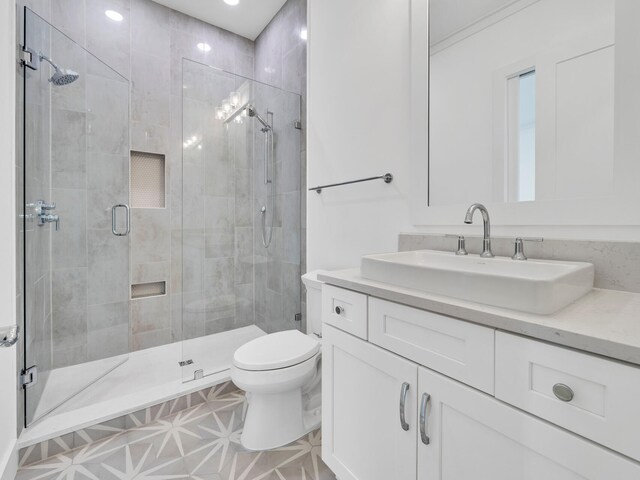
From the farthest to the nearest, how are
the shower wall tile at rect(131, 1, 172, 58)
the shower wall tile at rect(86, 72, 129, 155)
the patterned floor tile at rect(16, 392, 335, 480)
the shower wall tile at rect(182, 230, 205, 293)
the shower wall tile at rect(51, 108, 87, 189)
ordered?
the shower wall tile at rect(131, 1, 172, 58)
the shower wall tile at rect(182, 230, 205, 293)
the shower wall tile at rect(86, 72, 129, 155)
the shower wall tile at rect(51, 108, 87, 189)
the patterned floor tile at rect(16, 392, 335, 480)

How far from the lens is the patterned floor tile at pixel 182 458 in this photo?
1346 mm

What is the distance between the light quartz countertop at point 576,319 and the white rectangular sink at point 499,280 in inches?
0.8

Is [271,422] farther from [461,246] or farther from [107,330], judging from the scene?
[107,330]

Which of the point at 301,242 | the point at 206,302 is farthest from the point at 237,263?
the point at 301,242

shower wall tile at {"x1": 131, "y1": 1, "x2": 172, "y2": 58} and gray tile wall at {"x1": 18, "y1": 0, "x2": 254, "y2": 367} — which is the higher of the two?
shower wall tile at {"x1": 131, "y1": 1, "x2": 172, "y2": 58}

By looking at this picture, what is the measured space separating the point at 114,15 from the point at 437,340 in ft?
10.4

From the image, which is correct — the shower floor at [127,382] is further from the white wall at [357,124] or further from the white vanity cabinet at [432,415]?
the white vanity cabinet at [432,415]

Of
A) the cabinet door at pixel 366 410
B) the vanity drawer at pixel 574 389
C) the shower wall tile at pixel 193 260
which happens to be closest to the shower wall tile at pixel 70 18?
the shower wall tile at pixel 193 260

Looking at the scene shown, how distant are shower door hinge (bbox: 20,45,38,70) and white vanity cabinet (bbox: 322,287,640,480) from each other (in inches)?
73.8

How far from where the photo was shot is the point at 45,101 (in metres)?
1.77

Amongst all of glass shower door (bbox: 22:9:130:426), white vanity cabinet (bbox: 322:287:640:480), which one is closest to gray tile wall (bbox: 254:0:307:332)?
glass shower door (bbox: 22:9:130:426)
